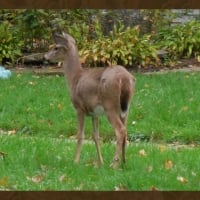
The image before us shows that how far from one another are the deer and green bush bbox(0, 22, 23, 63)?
25.5ft

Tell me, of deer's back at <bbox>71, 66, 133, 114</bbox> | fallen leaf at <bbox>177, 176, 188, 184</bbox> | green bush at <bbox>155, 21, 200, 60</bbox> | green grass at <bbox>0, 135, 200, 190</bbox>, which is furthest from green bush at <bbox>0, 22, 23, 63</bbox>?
fallen leaf at <bbox>177, 176, 188, 184</bbox>

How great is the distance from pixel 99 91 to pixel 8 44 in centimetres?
896

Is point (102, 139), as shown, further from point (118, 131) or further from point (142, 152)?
point (118, 131)

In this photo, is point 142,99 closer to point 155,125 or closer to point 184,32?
point 155,125

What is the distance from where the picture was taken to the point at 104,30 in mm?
15695

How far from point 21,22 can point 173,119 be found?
679cm

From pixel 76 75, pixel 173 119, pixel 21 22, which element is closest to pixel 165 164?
pixel 76 75

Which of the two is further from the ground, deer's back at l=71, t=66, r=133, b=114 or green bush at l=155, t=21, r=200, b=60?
deer's back at l=71, t=66, r=133, b=114

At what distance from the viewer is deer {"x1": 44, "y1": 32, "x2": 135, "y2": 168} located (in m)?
6.48

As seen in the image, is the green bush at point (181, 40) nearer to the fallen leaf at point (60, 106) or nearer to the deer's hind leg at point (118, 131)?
the fallen leaf at point (60, 106)

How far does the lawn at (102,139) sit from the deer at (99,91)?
13.7 inches

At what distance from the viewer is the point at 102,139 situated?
8.92 m

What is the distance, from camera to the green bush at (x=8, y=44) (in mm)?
14945

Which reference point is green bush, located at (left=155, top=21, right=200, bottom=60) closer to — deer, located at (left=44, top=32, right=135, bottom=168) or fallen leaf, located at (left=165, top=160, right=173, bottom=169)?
deer, located at (left=44, top=32, right=135, bottom=168)
